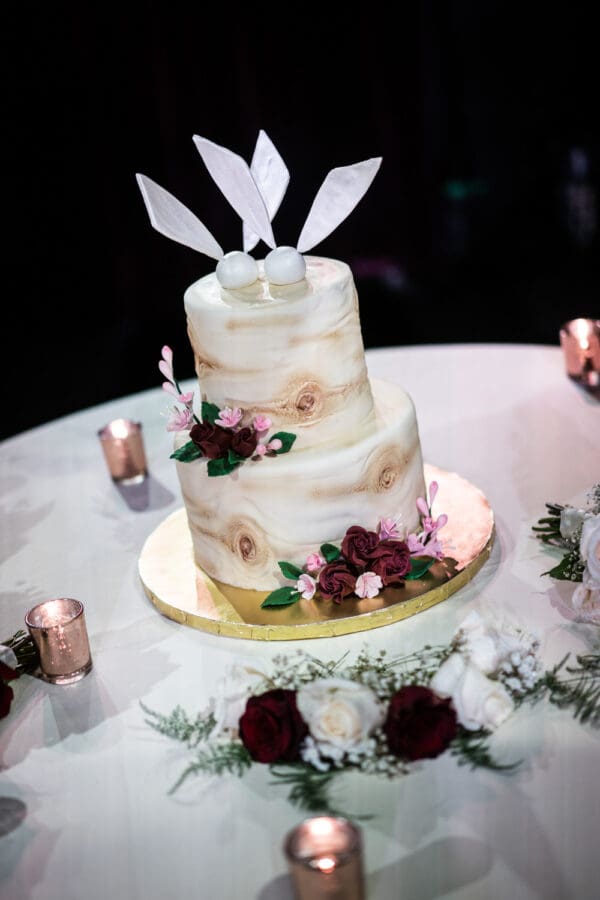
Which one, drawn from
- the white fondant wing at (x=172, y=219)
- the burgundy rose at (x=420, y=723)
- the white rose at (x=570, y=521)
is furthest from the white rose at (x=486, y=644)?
the white fondant wing at (x=172, y=219)

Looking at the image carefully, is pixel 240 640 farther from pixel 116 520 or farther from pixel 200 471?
pixel 116 520

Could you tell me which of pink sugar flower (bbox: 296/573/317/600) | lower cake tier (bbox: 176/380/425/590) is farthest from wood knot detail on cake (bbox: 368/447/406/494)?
pink sugar flower (bbox: 296/573/317/600)

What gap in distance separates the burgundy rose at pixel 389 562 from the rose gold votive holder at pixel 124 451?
0.99 metres

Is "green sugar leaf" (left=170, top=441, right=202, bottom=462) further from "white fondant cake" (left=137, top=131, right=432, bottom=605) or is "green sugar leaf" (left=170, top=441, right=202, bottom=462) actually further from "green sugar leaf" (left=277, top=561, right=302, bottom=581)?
"green sugar leaf" (left=277, top=561, right=302, bottom=581)

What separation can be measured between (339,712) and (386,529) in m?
0.55

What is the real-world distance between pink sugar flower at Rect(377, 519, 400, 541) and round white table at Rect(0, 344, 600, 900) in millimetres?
178

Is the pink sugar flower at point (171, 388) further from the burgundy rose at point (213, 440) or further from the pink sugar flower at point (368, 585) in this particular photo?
the pink sugar flower at point (368, 585)

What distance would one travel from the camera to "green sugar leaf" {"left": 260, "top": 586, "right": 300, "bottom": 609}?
212 centimetres

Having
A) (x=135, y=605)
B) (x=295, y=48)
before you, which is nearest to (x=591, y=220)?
(x=295, y=48)

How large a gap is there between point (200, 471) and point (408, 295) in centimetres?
316

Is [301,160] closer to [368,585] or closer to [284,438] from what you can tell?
[284,438]

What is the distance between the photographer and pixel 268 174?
7.29 ft

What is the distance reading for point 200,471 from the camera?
86.0 inches

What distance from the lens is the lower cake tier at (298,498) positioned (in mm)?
2092
